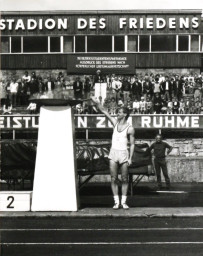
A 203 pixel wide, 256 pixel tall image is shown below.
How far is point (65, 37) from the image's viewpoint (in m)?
48.4

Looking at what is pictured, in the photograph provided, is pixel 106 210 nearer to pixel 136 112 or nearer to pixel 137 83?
pixel 136 112

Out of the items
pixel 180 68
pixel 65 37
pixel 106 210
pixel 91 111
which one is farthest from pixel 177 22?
pixel 106 210

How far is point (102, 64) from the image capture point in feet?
152

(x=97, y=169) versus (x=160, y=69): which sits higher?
(x=160, y=69)

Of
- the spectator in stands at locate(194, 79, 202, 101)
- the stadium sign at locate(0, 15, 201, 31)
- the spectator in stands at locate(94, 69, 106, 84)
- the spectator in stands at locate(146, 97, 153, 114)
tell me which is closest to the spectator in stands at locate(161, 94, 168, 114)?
the spectator in stands at locate(146, 97, 153, 114)

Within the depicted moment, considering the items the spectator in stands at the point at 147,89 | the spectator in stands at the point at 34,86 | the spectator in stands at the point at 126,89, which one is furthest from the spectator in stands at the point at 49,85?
the spectator in stands at the point at 147,89

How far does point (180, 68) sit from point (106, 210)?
3551cm

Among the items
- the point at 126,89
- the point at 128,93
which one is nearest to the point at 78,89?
the point at 126,89

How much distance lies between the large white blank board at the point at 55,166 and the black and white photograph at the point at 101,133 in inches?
0.7

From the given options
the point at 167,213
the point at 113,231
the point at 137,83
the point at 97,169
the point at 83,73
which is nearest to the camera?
the point at 113,231

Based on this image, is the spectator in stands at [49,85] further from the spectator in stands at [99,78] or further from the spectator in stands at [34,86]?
the spectator in stands at [99,78]

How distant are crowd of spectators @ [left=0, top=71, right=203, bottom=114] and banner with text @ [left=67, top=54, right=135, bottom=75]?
509 cm

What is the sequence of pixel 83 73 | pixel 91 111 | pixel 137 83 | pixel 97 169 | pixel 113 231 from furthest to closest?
pixel 83 73, pixel 137 83, pixel 91 111, pixel 97 169, pixel 113 231

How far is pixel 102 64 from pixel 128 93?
29.8 ft
